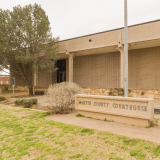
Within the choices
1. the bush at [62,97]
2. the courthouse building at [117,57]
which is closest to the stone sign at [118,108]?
the bush at [62,97]

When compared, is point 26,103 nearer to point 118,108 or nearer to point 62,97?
point 62,97

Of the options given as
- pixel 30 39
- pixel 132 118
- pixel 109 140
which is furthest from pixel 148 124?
pixel 30 39

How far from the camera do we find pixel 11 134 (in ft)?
16.6

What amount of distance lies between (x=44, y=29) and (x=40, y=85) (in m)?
12.0

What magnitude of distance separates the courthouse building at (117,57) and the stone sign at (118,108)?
8.13 metres

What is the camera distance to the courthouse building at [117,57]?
44.5 ft

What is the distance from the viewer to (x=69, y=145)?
13.4 ft

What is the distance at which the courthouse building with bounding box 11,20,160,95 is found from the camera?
13570mm

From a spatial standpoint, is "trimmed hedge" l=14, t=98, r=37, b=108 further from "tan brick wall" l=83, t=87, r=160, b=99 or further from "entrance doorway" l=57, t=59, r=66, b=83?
"entrance doorway" l=57, t=59, r=66, b=83

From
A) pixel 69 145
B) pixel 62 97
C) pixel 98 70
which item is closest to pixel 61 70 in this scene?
pixel 98 70

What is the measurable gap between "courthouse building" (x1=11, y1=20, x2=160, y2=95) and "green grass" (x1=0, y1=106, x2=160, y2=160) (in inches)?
414

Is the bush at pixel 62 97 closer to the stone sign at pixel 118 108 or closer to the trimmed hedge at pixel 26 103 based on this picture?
the stone sign at pixel 118 108

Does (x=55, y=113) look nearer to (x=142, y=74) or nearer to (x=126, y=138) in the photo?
(x=126, y=138)

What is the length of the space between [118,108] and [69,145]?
2830mm
